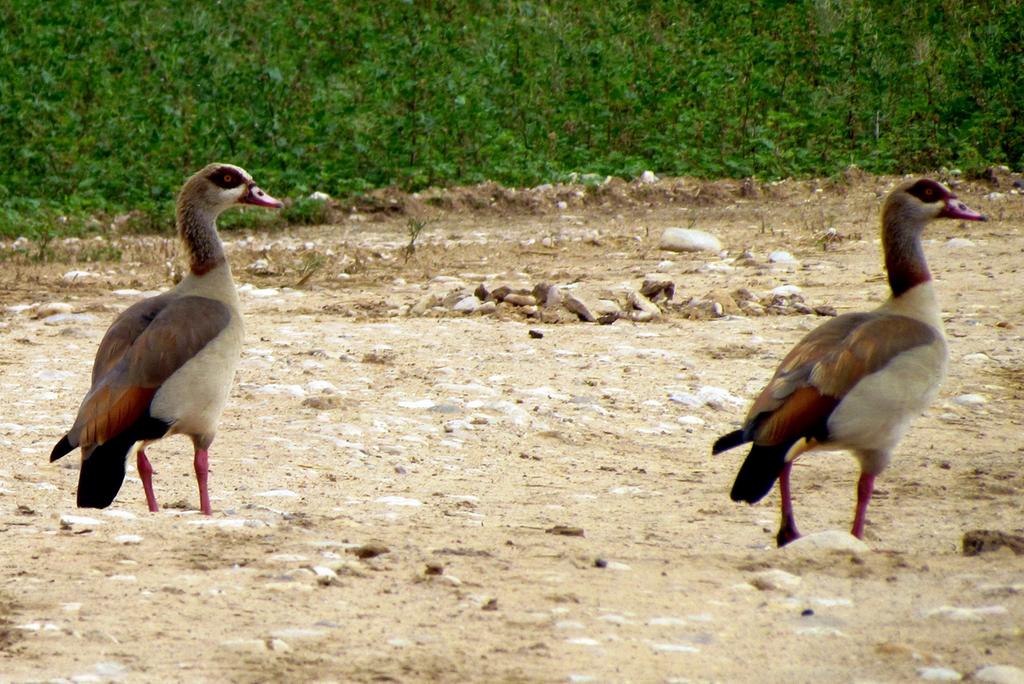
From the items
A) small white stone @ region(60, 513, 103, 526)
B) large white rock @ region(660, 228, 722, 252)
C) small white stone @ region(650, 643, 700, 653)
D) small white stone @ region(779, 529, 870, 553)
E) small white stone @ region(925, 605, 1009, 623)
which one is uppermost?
small white stone @ region(650, 643, 700, 653)

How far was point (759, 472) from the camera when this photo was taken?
5.82 m

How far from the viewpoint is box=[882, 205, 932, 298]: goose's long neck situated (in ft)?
22.6

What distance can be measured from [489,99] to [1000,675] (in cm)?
1538

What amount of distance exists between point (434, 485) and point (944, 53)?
15.0 meters

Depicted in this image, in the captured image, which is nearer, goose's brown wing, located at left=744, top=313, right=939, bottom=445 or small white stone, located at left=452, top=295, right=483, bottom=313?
goose's brown wing, located at left=744, top=313, right=939, bottom=445

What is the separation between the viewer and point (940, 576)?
16.1 feet

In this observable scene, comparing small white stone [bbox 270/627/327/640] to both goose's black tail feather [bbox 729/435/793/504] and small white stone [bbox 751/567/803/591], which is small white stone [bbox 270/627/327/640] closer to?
small white stone [bbox 751/567/803/591]

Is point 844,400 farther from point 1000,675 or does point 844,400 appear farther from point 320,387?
point 320,387

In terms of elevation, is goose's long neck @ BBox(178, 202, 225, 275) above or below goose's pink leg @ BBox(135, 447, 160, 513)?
above

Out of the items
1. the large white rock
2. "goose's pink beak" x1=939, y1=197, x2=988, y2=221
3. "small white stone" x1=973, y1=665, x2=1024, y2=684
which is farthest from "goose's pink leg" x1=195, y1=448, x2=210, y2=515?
the large white rock

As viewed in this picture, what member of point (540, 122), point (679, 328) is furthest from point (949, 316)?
point (540, 122)

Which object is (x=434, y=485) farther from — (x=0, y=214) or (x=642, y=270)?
(x=0, y=214)

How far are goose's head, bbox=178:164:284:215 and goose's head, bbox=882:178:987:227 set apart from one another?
11.1 ft

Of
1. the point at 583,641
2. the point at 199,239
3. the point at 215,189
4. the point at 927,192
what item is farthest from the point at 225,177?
the point at 583,641
